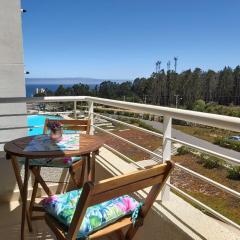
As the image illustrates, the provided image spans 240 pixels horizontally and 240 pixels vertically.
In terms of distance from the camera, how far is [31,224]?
8.56 feet

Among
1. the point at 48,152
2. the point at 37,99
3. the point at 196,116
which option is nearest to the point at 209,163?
the point at 37,99

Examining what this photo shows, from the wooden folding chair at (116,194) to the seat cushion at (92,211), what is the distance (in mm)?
25

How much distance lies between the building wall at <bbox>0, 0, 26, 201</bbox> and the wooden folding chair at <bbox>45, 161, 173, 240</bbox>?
181 inches

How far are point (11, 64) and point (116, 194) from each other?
5.34 m

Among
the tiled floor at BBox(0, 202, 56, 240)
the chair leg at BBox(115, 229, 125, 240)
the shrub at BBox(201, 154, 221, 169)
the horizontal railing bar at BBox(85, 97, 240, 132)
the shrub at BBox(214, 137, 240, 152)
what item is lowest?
the shrub at BBox(201, 154, 221, 169)

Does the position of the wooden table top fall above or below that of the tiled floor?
above

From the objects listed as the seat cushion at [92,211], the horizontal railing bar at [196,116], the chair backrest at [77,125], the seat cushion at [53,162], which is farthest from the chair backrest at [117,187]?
the chair backrest at [77,125]

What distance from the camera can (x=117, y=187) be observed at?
1.39 meters

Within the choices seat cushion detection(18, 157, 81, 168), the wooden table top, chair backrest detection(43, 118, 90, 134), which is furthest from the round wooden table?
chair backrest detection(43, 118, 90, 134)

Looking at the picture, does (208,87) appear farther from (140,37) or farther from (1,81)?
(1,81)

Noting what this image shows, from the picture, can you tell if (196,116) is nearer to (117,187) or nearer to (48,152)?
(117,187)

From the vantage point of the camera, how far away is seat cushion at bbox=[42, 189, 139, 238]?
1.61 metres

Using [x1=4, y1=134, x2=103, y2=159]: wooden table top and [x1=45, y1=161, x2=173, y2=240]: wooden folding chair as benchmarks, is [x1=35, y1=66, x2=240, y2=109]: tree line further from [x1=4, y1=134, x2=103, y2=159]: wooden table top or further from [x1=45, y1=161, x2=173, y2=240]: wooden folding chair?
[x1=45, y1=161, x2=173, y2=240]: wooden folding chair

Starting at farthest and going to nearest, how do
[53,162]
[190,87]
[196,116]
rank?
[190,87] → [53,162] → [196,116]
